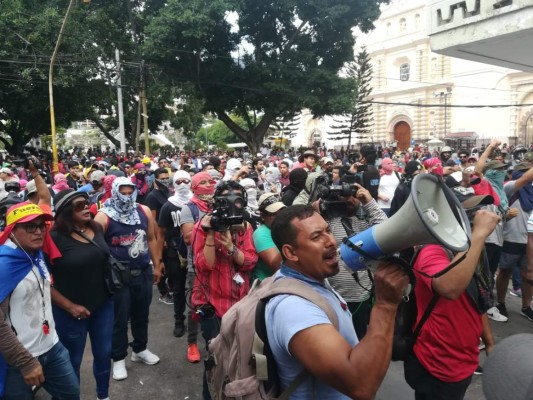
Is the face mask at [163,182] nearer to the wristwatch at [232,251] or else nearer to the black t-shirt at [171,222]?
the black t-shirt at [171,222]

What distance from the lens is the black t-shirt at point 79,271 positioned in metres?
2.96

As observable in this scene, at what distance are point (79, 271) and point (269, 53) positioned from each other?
21540 millimetres

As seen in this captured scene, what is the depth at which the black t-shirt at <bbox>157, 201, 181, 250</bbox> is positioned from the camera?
4777mm

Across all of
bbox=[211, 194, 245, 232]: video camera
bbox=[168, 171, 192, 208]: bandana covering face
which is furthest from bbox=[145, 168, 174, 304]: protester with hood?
bbox=[211, 194, 245, 232]: video camera

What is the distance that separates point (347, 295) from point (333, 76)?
63.0ft

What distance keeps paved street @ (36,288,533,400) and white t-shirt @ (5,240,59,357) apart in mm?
1321

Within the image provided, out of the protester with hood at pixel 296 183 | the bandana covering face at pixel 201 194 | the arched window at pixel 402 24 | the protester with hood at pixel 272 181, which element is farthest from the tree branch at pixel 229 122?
the arched window at pixel 402 24

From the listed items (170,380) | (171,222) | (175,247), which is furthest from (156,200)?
(170,380)

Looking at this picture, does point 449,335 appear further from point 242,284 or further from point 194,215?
point 194,215

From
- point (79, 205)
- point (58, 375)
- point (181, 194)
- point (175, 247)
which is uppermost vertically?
point (79, 205)

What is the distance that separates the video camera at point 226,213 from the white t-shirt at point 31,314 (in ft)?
3.62

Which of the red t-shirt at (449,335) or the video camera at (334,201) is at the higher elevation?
the video camera at (334,201)

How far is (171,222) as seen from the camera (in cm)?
482

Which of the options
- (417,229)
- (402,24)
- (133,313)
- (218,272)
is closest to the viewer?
(417,229)
